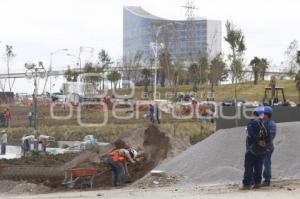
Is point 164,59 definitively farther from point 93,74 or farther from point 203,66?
point 93,74

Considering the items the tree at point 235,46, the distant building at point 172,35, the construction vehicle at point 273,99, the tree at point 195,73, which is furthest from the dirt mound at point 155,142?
the tree at point 195,73

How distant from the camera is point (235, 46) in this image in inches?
2515

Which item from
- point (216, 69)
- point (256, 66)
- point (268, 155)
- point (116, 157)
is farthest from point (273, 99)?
point (256, 66)

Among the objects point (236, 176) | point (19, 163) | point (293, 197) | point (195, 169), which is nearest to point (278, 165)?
point (236, 176)

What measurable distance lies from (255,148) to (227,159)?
15.6 ft

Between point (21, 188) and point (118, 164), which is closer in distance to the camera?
point (118, 164)

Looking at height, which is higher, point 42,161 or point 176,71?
point 176,71

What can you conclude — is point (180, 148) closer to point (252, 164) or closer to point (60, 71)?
point (252, 164)

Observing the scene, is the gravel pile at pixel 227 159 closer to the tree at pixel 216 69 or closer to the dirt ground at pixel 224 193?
the dirt ground at pixel 224 193

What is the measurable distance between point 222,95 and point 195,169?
50624 millimetres

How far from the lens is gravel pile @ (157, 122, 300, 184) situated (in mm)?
16484

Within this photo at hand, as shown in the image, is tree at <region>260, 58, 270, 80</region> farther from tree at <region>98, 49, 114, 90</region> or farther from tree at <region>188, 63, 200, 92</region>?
tree at <region>98, 49, 114, 90</region>

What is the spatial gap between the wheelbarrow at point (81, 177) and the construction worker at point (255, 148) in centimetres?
700

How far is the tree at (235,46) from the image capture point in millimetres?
62272
